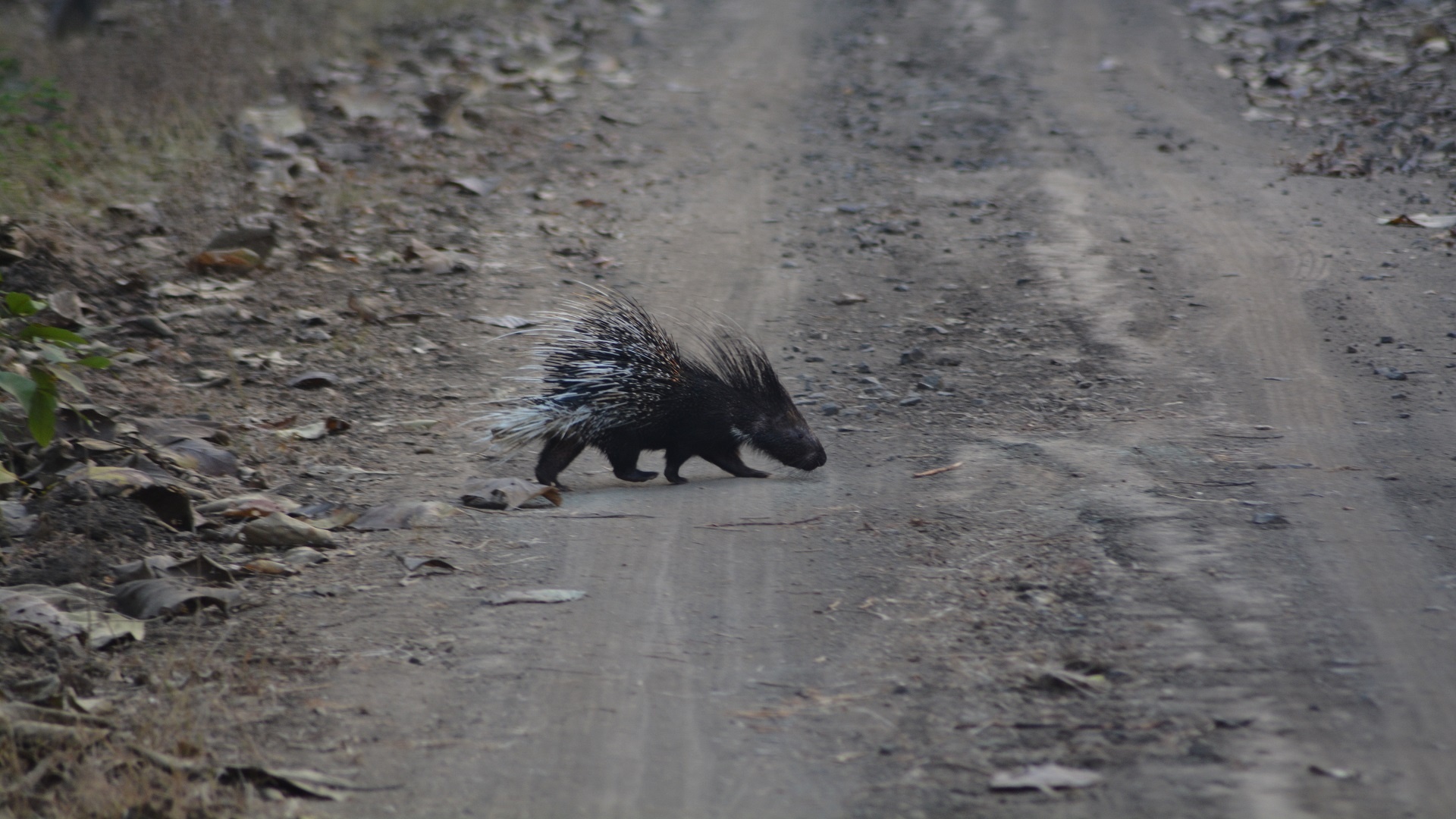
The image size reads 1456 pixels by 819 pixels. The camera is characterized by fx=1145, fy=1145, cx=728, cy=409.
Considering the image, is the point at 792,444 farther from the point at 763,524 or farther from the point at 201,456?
the point at 201,456

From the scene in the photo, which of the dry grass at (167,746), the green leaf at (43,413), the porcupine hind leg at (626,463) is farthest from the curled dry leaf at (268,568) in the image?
the porcupine hind leg at (626,463)

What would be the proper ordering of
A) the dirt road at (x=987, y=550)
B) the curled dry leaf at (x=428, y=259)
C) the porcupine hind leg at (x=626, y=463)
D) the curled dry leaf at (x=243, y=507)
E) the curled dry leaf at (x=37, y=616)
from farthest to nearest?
1. the curled dry leaf at (x=428, y=259)
2. the porcupine hind leg at (x=626, y=463)
3. the curled dry leaf at (x=243, y=507)
4. the curled dry leaf at (x=37, y=616)
5. the dirt road at (x=987, y=550)

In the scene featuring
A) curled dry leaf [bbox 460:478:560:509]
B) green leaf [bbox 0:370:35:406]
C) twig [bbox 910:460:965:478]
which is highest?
green leaf [bbox 0:370:35:406]

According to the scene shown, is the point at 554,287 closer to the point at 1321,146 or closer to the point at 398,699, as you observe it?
the point at 398,699

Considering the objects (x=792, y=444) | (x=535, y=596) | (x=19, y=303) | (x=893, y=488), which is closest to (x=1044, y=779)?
(x=535, y=596)

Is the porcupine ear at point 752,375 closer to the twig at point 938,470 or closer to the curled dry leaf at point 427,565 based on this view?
the twig at point 938,470

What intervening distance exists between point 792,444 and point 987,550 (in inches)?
71.2

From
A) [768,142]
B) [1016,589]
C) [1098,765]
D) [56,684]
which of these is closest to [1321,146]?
[768,142]

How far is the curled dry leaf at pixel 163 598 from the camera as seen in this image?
440 cm

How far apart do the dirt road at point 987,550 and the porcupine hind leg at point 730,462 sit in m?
0.14

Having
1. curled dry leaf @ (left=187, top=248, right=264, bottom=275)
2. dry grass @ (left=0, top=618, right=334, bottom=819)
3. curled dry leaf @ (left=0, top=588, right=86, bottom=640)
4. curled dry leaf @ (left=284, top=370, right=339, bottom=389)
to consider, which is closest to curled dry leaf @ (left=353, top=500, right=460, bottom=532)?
dry grass @ (left=0, top=618, right=334, bottom=819)

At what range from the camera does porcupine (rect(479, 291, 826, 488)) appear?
644cm

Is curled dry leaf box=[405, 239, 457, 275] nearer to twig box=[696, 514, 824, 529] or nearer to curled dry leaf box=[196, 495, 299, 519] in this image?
curled dry leaf box=[196, 495, 299, 519]

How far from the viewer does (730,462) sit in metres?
6.97
